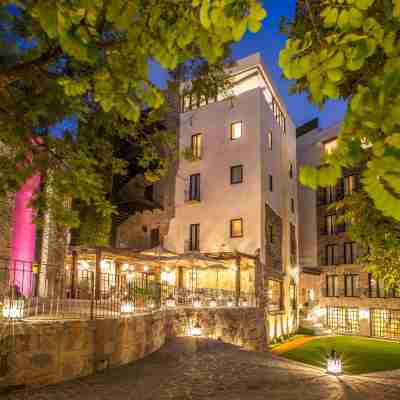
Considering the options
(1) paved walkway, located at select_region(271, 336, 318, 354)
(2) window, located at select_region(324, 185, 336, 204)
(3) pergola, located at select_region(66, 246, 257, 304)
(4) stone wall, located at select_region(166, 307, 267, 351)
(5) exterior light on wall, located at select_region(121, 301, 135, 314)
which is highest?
(2) window, located at select_region(324, 185, 336, 204)

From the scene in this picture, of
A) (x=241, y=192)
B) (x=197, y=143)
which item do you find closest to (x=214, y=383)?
(x=241, y=192)

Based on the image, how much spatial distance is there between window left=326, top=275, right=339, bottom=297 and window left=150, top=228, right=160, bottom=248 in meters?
17.2

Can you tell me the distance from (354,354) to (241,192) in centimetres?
1163

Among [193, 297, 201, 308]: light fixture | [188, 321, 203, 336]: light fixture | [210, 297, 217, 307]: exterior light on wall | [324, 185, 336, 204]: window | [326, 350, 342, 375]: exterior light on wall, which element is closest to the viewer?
[326, 350, 342, 375]: exterior light on wall

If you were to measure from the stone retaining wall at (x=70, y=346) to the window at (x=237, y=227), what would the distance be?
13984 mm

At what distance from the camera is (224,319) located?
17953 mm

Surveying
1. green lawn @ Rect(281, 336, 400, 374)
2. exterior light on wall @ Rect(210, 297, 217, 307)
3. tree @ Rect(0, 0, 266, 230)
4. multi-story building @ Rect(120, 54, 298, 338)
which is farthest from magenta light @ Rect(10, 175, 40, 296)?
multi-story building @ Rect(120, 54, 298, 338)

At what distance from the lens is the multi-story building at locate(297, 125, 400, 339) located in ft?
106

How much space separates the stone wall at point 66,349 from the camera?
6816 mm

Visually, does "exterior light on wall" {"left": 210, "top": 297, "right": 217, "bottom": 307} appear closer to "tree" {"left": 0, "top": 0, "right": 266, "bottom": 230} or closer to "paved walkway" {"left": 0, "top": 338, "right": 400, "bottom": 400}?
"paved walkway" {"left": 0, "top": 338, "right": 400, "bottom": 400}

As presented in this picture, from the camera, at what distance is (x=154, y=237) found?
29.7 meters

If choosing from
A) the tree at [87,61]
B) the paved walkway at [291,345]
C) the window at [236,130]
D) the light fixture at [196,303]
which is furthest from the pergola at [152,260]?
the tree at [87,61]

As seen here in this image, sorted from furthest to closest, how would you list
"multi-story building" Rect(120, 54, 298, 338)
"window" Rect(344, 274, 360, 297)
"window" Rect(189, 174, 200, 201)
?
"window" Rect(344, 274, 360, 297), "window" Rect(189, 174, 200, 201), "multi-story building" Rect(120, 54, 298, 338)

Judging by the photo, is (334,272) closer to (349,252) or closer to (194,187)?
(349,252)
